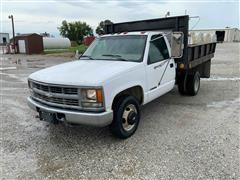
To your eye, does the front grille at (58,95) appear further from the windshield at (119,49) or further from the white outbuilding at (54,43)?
the white outbuilding at (54,43)

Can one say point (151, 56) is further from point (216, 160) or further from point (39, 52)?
point (39, 52)

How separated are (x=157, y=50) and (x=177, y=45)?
0.44m

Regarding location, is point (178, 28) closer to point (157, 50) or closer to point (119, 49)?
point (157, 50)

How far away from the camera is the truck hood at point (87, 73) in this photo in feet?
11.4

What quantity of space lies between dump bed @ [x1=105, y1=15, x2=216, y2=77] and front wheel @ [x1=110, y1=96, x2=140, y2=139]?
222cm

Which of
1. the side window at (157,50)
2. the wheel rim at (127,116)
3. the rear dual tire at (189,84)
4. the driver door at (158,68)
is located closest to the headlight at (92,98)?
the wheel rim at (127,116)

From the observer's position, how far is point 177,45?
488 centimetres

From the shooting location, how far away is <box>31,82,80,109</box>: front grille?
3536 millimetres

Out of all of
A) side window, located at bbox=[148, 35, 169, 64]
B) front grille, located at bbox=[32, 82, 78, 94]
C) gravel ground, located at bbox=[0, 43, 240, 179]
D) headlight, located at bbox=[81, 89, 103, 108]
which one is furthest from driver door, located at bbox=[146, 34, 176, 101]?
front grille, located at bbox=[32, 82, 78, 94]

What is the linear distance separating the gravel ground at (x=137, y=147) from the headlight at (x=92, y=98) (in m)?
0.83

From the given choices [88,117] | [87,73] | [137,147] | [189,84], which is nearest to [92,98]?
[88,117]

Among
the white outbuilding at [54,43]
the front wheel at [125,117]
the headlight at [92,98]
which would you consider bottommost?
the front wheel at [125,117]

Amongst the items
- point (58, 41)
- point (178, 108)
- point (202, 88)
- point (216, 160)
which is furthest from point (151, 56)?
point (58, 41)

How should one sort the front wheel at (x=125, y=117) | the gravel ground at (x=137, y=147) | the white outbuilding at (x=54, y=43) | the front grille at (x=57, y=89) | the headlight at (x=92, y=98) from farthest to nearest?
the white outbuilding at (x=54, y=43)
the front wheel at (x=125, y=117)
the front grille at (x=57, y=89)
the headlight at (x=92, y=98)
the gravel ground at (x=137, y=147)
